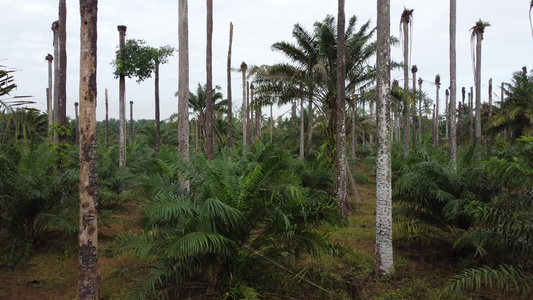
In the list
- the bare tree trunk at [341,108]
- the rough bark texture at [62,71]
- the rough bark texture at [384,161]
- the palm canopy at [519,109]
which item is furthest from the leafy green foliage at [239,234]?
the palm canopy at [519,109]

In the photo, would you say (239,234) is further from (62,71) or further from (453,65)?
(453,65)

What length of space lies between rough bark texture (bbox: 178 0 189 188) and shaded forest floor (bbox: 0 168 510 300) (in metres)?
2.95

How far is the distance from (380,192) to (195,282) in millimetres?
3346

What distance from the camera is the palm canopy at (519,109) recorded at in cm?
1866

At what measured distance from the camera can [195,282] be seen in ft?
17.1

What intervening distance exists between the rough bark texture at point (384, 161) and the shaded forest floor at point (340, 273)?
36 centimetres

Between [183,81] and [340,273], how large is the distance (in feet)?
20.7

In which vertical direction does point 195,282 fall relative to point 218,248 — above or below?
below

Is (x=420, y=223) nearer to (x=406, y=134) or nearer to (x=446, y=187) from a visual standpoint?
(x=446, y=187)

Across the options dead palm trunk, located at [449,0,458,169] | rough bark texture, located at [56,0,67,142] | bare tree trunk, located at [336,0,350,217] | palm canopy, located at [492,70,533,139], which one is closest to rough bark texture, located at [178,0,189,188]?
rough bark texture, located at [56,0,67,142]

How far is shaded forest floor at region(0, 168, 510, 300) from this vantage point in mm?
5512

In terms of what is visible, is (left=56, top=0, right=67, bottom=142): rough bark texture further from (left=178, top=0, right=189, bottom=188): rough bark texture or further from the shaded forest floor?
the shaded forest floor

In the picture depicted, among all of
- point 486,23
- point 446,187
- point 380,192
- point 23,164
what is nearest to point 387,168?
point 380,192

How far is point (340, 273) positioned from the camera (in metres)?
6.41
